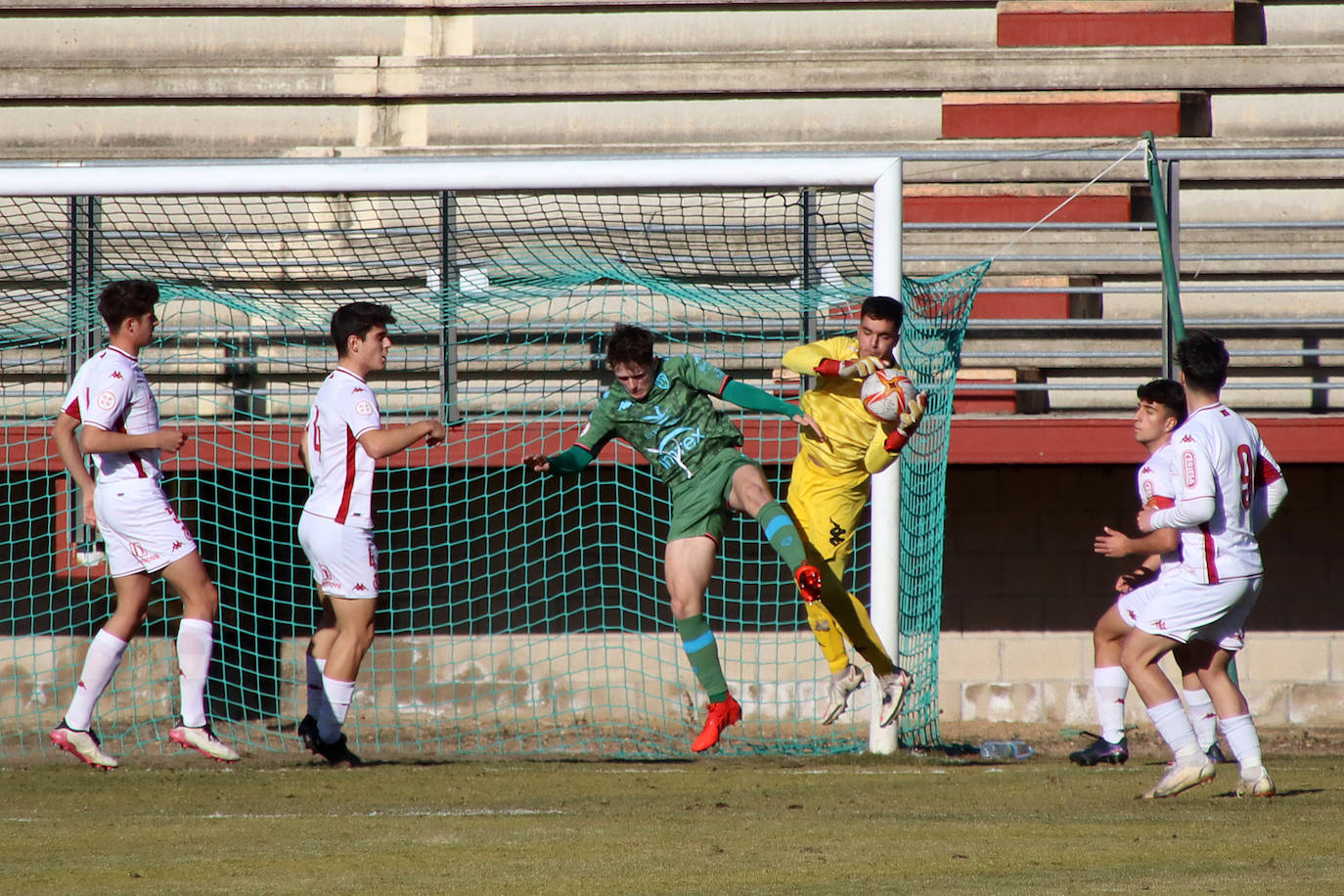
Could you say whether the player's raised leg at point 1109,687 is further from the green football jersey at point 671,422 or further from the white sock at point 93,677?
the white sock at point 93,677

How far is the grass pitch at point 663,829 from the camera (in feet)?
13.0


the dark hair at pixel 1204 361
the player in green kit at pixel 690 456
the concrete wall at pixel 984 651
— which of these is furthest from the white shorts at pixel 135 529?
the dark hair at pixel 1204 361

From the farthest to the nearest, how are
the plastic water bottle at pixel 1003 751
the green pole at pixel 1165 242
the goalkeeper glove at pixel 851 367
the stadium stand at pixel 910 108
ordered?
the stadium stand at pixel 910 108
the green pole at pixel 1165 242
the plastic water bottle at pixel 1003 751
the goalkeeper glove at pixel 851 367

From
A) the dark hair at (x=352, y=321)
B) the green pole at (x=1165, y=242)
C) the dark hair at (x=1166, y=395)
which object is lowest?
the dark hair at (x=1166, y=395)

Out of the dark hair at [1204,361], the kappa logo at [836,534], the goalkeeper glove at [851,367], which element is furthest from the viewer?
the kappa logo at [836,534]

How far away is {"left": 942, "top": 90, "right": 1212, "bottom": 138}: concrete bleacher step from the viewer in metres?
10.6

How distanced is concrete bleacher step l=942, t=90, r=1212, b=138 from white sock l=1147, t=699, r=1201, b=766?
6135 millimetres

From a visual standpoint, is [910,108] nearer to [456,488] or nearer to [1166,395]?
[456,488]

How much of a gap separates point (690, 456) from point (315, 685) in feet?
6.62

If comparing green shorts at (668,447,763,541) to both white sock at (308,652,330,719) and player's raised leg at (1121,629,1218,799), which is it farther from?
player's raised leg at (1121,629,1218,799)

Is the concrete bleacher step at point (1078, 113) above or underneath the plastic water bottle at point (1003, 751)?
above

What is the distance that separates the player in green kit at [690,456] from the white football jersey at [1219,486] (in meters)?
1.59

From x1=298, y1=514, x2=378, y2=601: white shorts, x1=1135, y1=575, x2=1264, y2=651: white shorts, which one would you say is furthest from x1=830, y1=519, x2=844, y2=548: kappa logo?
x1=298, y1=514, x2=378, y2=601: white shorts

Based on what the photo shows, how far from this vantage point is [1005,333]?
9.84 meters
